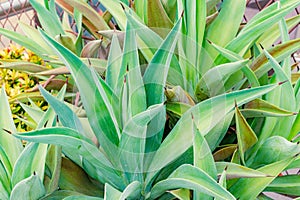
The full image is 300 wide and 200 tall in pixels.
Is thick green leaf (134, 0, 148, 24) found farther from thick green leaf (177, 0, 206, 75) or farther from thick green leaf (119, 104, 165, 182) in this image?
thick green leaf (119, 104, 165, 182)

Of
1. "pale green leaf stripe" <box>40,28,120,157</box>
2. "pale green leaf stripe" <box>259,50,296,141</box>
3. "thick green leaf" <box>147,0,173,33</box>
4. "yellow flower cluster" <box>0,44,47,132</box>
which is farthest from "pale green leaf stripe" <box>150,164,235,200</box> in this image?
"yellow flower cluster" <box>0,44,47,132</box>

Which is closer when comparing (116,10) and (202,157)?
(202,157)

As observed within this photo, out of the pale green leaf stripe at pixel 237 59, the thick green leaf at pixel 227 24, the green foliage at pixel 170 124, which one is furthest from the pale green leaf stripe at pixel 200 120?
the thick green leaf at pixel 227 24

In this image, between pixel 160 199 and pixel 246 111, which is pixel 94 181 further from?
pixel 246 111

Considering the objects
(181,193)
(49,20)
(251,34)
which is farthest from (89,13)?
(181,193)

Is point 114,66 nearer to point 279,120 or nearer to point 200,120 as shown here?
point 200,120

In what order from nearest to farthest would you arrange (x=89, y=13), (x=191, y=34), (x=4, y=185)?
(x=4, y=185) < (x=191, y=34) < (x=89, y=13)

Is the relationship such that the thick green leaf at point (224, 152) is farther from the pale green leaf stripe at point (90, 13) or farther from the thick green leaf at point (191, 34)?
the pale green leaf stripe at point (90, 13)
